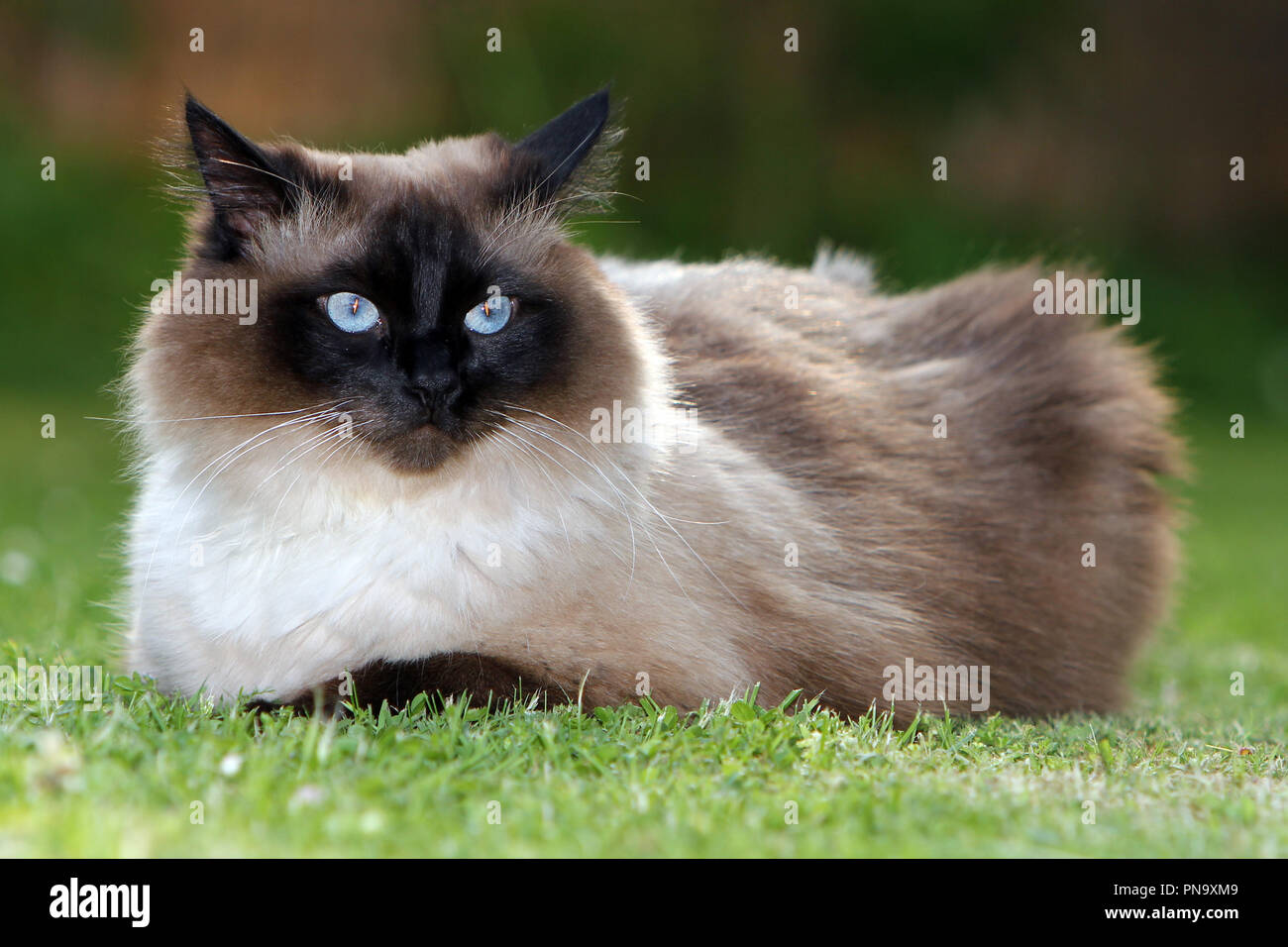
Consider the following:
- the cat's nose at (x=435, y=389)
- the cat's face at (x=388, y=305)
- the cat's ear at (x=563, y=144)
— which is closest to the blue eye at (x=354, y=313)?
the cat's face at (x=388, y=305)

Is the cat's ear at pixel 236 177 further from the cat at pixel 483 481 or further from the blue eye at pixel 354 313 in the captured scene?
the blue eye at pixel 354 313

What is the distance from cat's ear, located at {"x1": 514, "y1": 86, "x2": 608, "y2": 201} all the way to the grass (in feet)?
4.29

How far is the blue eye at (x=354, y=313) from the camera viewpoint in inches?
118

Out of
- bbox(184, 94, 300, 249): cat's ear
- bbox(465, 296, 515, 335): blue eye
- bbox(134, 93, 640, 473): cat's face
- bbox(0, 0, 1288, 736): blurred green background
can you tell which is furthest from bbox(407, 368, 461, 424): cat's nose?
bbox(0, 0, 1288, 736): blurred green background

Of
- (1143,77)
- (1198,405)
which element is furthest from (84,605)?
(1143,77)

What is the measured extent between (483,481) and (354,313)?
47 centimetres

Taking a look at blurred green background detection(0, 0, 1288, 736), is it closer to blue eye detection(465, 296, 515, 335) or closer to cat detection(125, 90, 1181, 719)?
cat detection(125, 90, 1181, 719)

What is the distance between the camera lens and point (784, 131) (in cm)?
1448

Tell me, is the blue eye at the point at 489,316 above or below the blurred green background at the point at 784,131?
below

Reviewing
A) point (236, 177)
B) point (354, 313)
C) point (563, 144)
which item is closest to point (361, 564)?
point (354, 313)

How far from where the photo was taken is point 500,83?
43.8ft

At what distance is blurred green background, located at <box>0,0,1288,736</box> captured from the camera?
42.0 feet

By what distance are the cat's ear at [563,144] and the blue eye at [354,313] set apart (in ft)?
1.89

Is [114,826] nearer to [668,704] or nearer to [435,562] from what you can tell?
[435,562]
